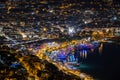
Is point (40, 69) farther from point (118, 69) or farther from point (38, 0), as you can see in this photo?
point (38, 0)

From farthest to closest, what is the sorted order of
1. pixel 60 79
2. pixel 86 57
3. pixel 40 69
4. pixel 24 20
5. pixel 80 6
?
pixel 80 6
pixel 24 20
pixel 86 57
pixel 40 69
pixel 60 79

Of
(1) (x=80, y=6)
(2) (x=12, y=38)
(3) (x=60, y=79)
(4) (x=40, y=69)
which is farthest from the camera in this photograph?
(1) (x=80, y=6)

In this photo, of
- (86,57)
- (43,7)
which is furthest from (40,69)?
(43,7)

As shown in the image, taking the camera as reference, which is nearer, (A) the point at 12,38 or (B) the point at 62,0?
(A) the point at 12,38

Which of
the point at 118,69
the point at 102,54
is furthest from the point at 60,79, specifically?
the point at 102,54

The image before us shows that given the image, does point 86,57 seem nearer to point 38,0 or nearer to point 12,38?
point 12,38

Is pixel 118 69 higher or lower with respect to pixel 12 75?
lower
